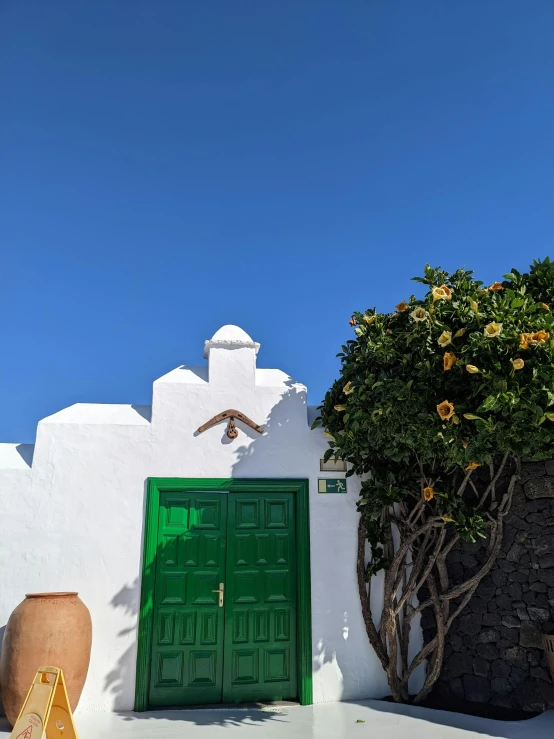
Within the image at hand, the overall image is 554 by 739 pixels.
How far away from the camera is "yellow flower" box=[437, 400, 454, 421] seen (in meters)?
4.02

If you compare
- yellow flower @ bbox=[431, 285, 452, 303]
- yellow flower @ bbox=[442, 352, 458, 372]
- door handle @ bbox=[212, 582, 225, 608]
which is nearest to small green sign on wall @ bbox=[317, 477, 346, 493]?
door handle @ bbox=[212, 582, 225, 608]

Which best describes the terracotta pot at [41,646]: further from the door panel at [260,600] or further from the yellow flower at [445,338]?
the yellow flower at [445,338]

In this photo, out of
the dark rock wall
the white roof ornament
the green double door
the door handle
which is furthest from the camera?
the white roof ornament

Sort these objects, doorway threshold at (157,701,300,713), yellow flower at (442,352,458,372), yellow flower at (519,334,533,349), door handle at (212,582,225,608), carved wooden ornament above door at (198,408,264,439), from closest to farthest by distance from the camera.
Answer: yellow flower at (519,334,533,349), yellow flower at (442,352,458,372), doorway threshold at (157,701,300,713), door handle at (212,582,225,608), carved wooden ornament above door at (198,408,264,439)

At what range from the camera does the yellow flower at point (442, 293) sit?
13.8ft

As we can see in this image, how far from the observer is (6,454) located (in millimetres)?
4773

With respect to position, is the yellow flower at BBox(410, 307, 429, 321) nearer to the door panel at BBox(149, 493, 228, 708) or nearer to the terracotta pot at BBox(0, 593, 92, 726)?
the door panel at BBox(149, 493, 228, 708)

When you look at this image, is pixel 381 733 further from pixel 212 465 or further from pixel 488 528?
pixel 212 465

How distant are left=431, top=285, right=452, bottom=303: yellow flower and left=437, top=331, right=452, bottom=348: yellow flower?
0.32 metres

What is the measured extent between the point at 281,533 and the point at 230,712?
4.70ft

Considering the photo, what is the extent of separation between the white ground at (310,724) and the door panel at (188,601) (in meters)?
0.23

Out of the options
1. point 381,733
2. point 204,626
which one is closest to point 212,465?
point 204,626

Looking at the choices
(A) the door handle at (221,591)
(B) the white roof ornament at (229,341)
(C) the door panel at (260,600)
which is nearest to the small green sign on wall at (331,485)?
(C) the door panel at (260,600)

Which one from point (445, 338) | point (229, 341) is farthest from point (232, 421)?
point (445, 338)
